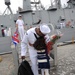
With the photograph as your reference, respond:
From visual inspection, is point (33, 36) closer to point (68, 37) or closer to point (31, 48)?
point (31, 48)

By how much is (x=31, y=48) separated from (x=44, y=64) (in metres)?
0.50

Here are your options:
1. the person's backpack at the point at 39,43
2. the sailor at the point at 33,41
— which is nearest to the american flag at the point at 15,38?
the sailor at the point at 33,41

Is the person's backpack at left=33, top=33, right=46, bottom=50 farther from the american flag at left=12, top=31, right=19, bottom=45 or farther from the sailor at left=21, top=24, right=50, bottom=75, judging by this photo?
the american flag at left=12, top=31, right=19, bottom=45

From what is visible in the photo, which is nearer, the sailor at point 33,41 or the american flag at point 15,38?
the sailor at point 33,41

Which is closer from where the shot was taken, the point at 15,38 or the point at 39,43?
the point at 39,43

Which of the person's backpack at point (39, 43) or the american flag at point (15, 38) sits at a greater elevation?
the person's backpack at point (39, 43)

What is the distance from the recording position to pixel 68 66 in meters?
7.41

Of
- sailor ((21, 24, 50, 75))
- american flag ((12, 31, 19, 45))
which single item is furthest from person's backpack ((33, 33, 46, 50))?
american flag ((12, 31, 19, 45))

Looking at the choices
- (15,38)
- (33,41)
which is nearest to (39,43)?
(33,41)

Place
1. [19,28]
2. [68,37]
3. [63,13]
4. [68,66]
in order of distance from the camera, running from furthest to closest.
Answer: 1. [63,13]
2. [68,37]
3. [19,28]
4. [68,66]

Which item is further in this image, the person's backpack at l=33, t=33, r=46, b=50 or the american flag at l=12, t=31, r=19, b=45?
the american flag at l=12, t=31, r=19, b=45

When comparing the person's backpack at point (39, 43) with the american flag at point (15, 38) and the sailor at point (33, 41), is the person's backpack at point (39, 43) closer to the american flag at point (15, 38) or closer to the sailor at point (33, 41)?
the sailor at point (33, 41)

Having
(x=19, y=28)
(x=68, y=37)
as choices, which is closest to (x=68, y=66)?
(x=19, y=28)

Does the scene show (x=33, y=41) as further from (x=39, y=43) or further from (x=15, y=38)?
(x=15, y=38)
